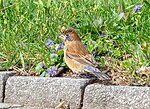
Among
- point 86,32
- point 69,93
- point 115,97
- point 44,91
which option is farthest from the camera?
point 86,32

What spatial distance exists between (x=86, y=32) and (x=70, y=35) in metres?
0.63

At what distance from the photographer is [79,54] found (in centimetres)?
491

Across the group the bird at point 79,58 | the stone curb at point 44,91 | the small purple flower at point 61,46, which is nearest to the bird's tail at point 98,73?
the bird at point 79,58

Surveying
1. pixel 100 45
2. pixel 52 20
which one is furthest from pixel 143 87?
pixel 52 20

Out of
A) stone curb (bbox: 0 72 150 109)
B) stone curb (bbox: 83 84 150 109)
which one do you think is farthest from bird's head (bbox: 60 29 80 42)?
stone curb (bbox: 83 84 150 109)

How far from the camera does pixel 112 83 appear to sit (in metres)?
4.60

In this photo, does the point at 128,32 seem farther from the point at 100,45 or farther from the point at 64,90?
the point at 64,90

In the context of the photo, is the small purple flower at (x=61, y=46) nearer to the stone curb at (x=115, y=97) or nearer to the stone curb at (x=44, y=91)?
the stone curb at (x=44, y=91)

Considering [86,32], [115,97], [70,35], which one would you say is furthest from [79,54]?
[86,32]

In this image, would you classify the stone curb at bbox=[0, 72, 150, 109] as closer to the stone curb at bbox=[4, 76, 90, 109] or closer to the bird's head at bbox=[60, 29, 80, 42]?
the stone curb at bbox=[4, 76, 90, 109]

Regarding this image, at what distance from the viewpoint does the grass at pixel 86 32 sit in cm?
500

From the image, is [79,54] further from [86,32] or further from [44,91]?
[86,32]

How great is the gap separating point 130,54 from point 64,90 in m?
0.82

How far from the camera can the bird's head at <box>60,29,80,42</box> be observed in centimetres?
516
